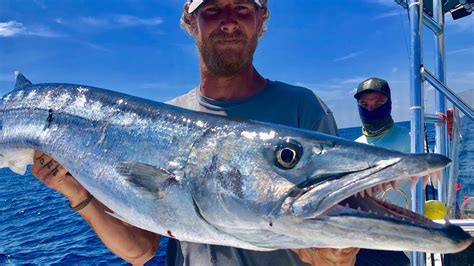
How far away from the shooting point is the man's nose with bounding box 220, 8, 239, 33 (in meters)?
2.74

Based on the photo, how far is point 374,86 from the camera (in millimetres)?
5367

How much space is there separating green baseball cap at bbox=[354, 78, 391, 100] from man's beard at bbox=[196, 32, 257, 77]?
114 inches

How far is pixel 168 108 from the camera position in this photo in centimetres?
247

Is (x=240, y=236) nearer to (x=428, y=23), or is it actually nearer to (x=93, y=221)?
(x=93, y=221)

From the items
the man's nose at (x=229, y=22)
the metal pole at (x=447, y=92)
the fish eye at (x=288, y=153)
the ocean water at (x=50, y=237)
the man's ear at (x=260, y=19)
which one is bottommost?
the ocean water at (x=50, y=237)

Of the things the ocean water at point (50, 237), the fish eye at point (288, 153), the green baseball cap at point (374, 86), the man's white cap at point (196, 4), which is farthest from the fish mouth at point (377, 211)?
the ocean water at point (50, 237)

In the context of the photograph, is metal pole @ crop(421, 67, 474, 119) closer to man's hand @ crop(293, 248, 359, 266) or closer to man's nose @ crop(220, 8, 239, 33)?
man's nose @ crop(220, 8, 239, 33)

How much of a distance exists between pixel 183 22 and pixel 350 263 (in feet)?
7.15

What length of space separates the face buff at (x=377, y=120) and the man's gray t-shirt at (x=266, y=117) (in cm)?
285

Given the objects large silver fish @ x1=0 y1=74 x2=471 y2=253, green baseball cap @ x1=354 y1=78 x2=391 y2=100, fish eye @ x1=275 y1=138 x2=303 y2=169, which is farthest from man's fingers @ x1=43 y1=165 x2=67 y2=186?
green baseball cap @ x1=354 y1=78 x2=391 y2=100

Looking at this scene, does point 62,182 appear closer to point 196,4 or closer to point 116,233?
point 116,233

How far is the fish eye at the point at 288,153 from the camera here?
6.18 feet

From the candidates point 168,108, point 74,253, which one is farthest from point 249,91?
point 74,253

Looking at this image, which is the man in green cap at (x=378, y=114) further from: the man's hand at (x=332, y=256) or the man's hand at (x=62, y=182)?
the man's hand at (x=62, y=182)
